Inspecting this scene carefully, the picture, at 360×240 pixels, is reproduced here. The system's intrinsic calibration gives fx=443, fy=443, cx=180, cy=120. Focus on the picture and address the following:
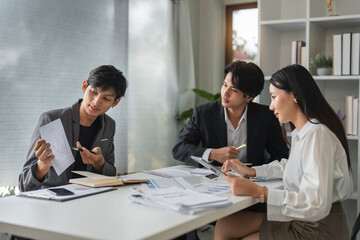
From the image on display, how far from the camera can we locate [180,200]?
58.0 inches

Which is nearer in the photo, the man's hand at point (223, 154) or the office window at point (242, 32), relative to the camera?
the man's hand at point (223, 154)

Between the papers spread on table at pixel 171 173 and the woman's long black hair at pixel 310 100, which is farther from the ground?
the woman's long black hair at pixel 310 100

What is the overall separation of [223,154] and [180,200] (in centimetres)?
84

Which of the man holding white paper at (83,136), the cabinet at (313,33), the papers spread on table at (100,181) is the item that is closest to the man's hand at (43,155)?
the man holding white paper at (83,136)

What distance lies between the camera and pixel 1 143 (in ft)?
8.00

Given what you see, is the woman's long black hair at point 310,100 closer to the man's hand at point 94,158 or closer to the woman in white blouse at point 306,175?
the woman in white blouse at point 306,175

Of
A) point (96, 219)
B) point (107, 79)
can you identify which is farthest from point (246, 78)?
point (96, 219)

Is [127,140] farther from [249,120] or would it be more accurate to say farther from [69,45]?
[249,120]

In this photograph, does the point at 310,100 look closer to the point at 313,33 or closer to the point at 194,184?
the point at 194,184

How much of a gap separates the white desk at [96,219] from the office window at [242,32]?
274cm

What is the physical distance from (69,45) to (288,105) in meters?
1.61

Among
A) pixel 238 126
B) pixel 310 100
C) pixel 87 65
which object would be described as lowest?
pixel 238 126

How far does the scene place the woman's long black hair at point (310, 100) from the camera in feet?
5.51

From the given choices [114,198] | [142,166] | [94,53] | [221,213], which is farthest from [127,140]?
[221,213]
